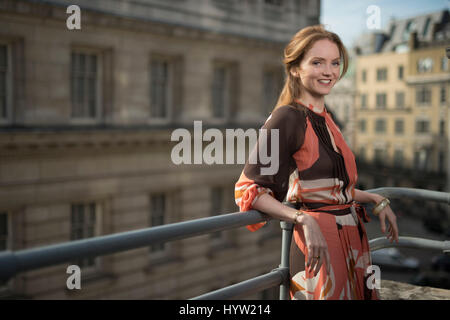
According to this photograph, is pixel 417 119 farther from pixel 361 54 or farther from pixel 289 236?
pixel 289 236

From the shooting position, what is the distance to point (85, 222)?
15680 mm

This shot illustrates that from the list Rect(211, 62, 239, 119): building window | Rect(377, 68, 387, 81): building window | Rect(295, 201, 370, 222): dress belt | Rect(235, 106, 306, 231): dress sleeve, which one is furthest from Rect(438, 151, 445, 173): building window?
Rect(235, 106, 306, 231): dress sleeve

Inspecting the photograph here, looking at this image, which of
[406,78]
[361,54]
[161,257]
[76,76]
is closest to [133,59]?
[76,76]

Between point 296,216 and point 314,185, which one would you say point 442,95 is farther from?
point 296,216

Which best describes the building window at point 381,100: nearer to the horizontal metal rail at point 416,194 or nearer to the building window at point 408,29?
the building window at point 408,29

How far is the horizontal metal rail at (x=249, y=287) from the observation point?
270 centimetres

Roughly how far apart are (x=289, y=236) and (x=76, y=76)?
13788mm

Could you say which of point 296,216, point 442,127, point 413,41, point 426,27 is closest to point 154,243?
point 296,216

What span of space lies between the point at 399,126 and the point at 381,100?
14.9 ft

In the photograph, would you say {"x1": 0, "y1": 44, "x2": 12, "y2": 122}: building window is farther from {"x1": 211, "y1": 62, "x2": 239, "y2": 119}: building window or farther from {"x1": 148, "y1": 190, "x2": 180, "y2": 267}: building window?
{"x1": 211, "y1": 62, "x2": 239, "y2": 119}: building window

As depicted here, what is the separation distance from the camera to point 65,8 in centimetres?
1434

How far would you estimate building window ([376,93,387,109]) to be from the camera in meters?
69.4

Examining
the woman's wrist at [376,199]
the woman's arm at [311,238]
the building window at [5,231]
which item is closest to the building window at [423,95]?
the building window at [5,231]

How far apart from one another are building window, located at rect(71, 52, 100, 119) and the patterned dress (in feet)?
45.4
